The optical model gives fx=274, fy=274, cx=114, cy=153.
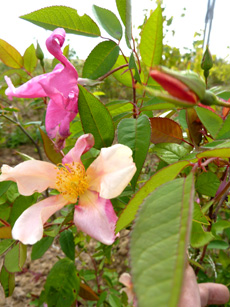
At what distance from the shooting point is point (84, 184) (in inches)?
18.0

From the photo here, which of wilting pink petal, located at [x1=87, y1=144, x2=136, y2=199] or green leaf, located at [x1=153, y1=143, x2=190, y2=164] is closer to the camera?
wilting pink petal, located at [x1=87, y1=144, x2=136, y2=199]

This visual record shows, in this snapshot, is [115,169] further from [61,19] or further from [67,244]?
[67,244]

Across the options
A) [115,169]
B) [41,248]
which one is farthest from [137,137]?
[41,248]

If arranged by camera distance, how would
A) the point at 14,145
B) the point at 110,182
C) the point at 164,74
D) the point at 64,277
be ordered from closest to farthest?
the point at 164,74 < the point at 110,182 < the point at 64,277 < the point at 14,145

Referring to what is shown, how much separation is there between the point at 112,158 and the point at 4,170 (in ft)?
0.54

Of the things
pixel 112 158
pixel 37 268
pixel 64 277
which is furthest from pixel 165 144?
pixel 37 268

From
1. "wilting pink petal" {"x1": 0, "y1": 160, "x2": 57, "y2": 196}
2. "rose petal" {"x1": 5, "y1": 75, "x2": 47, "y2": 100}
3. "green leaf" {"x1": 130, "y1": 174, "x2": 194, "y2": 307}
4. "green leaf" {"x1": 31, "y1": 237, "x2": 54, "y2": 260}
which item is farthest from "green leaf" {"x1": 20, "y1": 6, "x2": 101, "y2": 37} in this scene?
"green leaf" {"x1": 31, "y1": 237, "x2": 54, "y2": 260}

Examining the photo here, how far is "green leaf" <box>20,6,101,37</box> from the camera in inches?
18.0

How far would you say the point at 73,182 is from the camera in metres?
0.46

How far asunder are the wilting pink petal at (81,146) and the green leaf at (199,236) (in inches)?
7.9

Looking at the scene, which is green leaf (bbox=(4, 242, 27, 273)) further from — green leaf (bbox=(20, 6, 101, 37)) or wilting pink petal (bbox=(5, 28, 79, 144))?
green leaf (bbox=(20, 6, 101, 37))

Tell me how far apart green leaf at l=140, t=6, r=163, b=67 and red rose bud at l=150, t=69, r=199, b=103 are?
→ 0.78 feet

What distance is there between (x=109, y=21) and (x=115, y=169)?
0.92 ft

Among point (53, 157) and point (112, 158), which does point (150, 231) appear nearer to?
point (112, 158)
